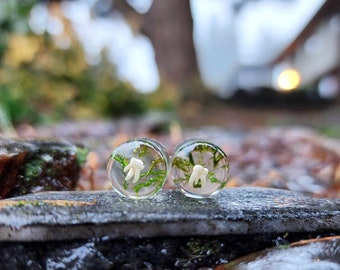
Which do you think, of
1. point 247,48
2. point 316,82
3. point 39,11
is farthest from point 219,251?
point 247,48

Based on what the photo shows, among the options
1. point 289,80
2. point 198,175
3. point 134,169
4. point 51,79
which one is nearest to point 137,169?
point 134,169

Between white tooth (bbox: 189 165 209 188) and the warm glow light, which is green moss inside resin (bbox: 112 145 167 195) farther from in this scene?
the warm glow light

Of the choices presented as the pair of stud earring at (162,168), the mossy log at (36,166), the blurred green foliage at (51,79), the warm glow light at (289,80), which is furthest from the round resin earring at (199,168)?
the warm glow light at (289,80)

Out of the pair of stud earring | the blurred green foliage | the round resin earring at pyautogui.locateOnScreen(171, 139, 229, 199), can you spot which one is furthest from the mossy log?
the blurred green foliage

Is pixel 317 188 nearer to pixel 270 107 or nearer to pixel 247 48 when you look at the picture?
pixel 270 107

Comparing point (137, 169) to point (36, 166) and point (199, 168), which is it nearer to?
point (199, 168)

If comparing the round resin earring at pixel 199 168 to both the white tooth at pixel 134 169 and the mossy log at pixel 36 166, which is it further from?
the mossy log at pixel 36 166
